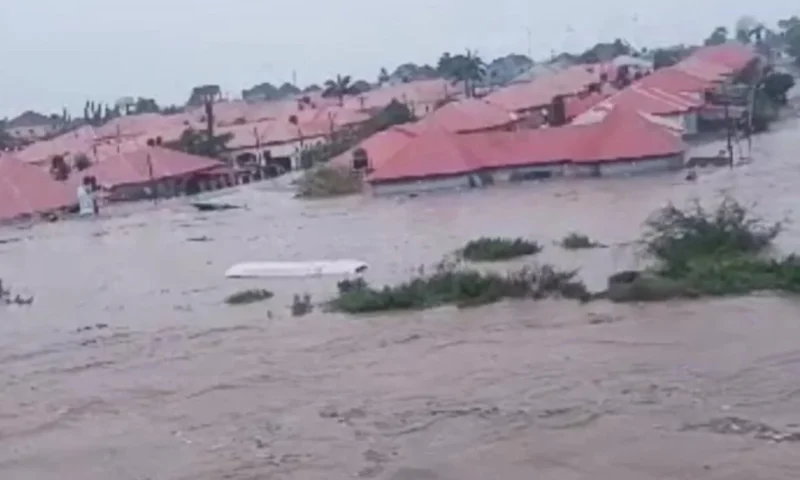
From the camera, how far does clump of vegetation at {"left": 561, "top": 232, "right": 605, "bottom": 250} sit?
21.3 metres

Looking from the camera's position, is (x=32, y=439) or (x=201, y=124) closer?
(x=32, y=439)

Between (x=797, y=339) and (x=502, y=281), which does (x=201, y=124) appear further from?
(x=797, y=339)

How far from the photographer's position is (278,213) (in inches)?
1270

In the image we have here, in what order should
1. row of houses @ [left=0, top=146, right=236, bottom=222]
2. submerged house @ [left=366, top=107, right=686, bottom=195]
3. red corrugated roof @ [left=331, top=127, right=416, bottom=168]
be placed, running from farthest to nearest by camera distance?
1. red corrugated roof @ [left=331, top=127, right=416, bottom=168]
2. row of houses @ [left=0, top=146, right=236, bottom=222]
3. submerged house @ [left=366, top=107, right=686, bottom=195]

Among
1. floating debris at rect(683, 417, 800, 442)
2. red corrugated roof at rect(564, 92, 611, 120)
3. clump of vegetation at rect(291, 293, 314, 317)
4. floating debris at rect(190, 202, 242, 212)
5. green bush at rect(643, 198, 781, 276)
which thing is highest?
red corrugated roof at rect(564, 92, 611, 120)

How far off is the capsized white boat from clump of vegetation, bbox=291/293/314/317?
2.57 m

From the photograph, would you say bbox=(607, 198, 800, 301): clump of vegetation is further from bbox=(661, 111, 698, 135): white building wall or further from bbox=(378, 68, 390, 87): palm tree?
bbox=(378, 68, 390, 87): palm tree

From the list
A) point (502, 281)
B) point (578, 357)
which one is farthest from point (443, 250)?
point (578, 357)

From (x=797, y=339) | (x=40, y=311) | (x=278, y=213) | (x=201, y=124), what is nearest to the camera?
(x=797, y=339)

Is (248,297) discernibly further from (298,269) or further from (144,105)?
(144,105)

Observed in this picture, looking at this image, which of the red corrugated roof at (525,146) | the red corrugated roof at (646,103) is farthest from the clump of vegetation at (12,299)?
the red corrugated roof at (646,103)

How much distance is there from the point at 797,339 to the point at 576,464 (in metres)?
4.38

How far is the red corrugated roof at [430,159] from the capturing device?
33.5m

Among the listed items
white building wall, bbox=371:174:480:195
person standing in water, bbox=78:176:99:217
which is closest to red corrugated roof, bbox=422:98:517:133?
white building wall, bbox=371:174:480:195
